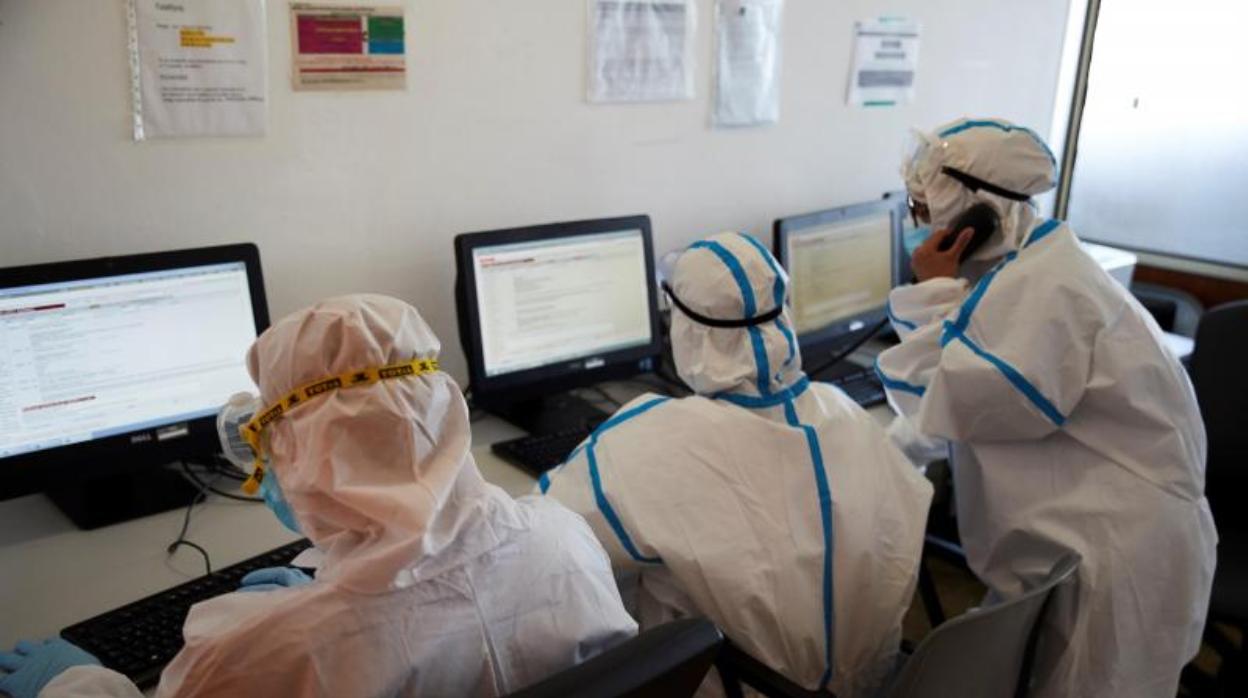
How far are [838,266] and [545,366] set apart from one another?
35.4 inches

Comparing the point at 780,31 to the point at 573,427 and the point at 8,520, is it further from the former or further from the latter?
the point at 8,520

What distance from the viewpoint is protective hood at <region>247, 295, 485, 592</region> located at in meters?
0.86

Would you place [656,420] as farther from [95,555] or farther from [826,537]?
[95,555]

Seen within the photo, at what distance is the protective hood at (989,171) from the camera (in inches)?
64.6

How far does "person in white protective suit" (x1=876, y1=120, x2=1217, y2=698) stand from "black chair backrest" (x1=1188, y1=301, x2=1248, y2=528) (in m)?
0.59

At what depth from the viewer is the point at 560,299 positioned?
6.13ft

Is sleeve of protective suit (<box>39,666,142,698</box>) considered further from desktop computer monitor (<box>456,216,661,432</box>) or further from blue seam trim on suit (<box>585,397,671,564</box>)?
desktop computer monitor (<box>456,216,661,432</box>)

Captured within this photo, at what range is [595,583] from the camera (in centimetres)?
103

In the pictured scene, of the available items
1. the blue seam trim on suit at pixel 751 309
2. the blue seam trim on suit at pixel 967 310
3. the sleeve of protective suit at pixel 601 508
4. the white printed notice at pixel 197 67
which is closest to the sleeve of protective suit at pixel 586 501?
the sleeve of protective suit at pixel 601 508

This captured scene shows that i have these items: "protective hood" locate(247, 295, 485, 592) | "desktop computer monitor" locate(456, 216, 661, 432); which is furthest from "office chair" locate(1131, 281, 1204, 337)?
"protective hood" locate(247, 295, 485, 592)

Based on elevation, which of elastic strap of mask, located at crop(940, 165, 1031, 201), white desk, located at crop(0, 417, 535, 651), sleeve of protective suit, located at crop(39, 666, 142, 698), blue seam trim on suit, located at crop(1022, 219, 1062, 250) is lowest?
white desk, located at crop(0, 417, 535, 651)

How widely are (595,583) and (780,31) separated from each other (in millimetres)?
1696

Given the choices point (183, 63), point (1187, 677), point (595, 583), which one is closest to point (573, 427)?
point (595, 583)

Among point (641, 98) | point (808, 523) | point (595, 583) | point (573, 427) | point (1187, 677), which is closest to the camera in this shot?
point (595, 583)
